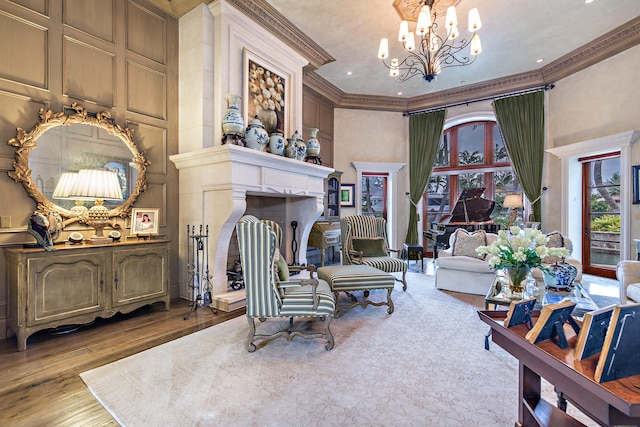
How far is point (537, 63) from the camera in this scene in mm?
5887

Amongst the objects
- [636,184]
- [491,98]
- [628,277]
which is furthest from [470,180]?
[628,277]

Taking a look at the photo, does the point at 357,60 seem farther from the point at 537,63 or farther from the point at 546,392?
the point at 546,392

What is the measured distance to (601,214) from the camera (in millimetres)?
5730

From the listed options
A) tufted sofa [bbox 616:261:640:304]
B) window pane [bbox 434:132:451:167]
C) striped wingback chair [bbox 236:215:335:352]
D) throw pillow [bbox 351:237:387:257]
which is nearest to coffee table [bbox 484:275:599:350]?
tufted sofa [bbox 616:261:640:304]

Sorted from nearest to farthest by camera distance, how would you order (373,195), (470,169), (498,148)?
(498,148) < (470,169) < (373,195)

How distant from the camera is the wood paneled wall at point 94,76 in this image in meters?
2.74

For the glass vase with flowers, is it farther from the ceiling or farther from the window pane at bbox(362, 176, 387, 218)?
the window pane at bbox(362, 176, 387, 218)

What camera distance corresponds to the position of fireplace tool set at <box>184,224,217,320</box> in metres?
3.71

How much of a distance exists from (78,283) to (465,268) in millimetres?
4585

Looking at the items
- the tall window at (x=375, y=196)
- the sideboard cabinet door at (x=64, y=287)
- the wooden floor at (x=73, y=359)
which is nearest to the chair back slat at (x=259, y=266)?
the wooden floor at (x=73, y=359)

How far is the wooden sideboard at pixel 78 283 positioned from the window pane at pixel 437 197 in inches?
257

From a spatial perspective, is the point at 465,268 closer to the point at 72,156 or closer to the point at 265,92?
the point at 265,92

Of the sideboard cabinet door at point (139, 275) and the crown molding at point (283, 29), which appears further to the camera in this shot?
A: the crown molding at point (283, 29)

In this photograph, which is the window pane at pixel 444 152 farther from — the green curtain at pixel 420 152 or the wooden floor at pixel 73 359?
the wooden floor at pixel 73 359
